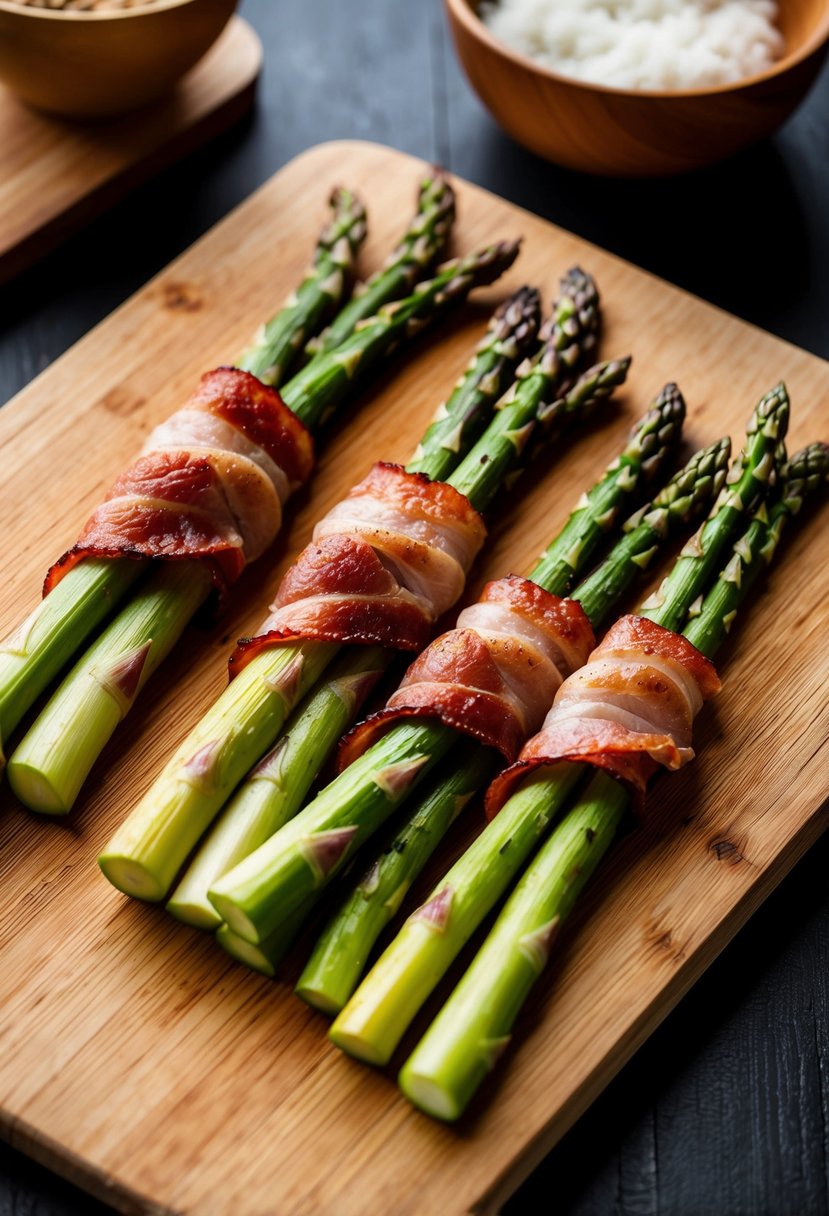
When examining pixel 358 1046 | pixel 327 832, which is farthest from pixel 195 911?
pixel 358 1046

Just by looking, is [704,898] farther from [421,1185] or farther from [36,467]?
[36,467]

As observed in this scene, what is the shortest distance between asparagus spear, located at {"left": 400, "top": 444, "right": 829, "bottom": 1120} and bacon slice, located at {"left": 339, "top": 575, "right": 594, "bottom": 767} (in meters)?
0.23

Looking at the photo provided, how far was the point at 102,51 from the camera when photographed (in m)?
4.65

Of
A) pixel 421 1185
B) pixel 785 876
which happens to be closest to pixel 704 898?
pixel 785 876

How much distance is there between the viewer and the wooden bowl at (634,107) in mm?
4602

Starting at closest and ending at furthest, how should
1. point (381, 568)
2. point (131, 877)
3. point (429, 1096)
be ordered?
point (429, 1096) → point (131, 877) → point (381, 568)

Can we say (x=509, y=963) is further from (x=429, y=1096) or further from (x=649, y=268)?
(x=649, y=268)

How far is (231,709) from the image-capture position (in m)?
3.51

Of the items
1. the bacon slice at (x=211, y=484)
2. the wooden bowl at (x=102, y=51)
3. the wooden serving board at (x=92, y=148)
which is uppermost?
the wooden bowl at (x=102, y=51)

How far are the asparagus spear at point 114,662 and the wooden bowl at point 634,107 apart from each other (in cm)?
105

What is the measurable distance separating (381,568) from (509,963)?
116 centimetres

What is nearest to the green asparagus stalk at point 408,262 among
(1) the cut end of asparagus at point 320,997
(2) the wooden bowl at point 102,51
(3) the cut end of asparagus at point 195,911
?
(2) the wooden bowl at point 102,51

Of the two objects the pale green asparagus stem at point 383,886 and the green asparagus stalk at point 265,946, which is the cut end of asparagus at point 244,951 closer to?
the green asparagus stalk at point 265,946

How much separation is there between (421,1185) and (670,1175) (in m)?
0.65
